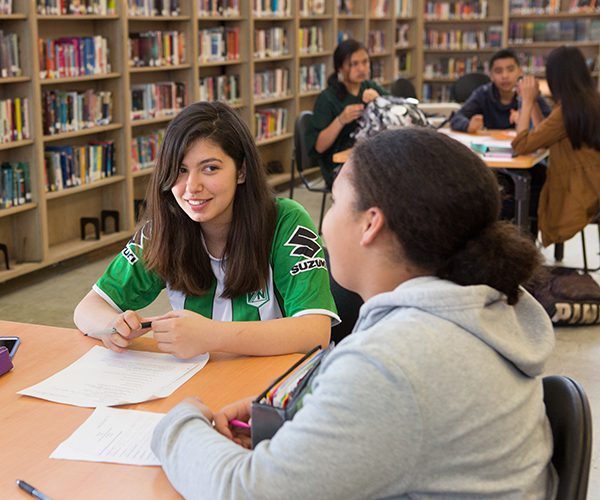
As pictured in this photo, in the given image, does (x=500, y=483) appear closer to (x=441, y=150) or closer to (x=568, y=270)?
(x=441, y=150)

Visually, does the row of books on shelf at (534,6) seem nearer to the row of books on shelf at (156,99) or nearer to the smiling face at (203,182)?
the row of books on shelf at (156,99)

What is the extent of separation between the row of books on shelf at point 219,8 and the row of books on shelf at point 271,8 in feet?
0.58

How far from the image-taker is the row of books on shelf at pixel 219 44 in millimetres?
5891

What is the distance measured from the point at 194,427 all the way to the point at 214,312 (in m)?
0.76

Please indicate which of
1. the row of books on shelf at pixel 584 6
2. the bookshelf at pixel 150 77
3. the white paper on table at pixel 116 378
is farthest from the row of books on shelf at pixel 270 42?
the white paper on table at pixel 116 378

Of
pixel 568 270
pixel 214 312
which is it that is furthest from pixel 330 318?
pixel 568 270

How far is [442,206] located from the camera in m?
0.97

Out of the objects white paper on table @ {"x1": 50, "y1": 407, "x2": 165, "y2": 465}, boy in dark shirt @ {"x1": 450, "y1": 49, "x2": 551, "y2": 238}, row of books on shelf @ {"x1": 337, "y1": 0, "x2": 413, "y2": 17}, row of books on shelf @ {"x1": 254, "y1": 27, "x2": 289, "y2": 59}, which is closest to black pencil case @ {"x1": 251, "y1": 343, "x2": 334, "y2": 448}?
white paper on table @ {"x1": 50, "y1": 407, "x2": 165, "y2": 465}

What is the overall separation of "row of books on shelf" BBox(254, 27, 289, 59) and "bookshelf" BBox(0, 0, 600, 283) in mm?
12

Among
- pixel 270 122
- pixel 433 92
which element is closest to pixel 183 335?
pixel 270 122

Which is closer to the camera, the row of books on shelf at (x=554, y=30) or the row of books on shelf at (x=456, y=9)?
the row of books on shelf at (x=554, y=30)

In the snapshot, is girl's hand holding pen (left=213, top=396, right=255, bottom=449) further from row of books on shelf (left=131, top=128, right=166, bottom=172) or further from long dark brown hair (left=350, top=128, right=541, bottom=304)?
row of books on shelf (left=131, top=128, right=166, bottom=172)

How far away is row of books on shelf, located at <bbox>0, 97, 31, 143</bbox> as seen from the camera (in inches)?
167

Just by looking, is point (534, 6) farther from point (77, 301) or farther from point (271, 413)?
point (271, 413)
